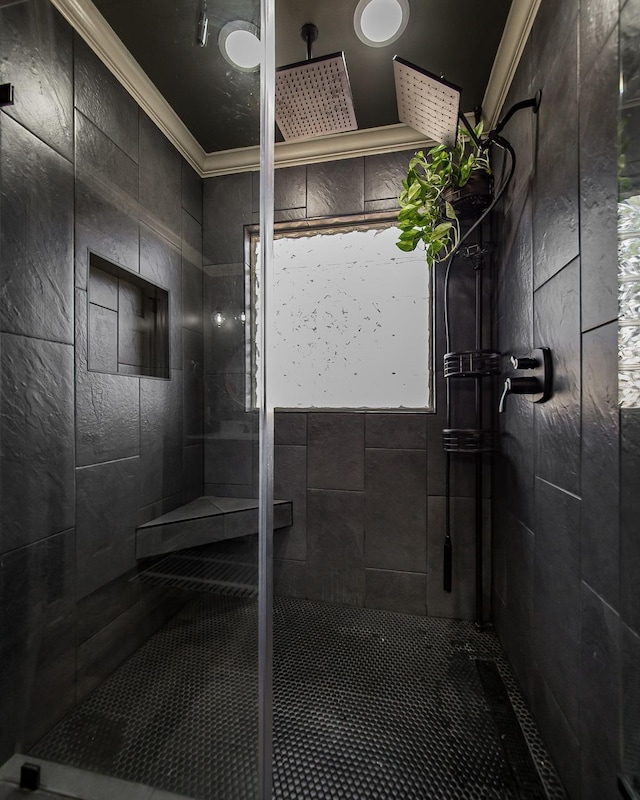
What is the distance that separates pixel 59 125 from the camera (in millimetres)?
832

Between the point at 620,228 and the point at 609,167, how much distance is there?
0.14 m

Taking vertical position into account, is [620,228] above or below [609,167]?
below

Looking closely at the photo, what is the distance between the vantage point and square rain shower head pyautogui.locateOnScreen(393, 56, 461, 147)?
1.10 metres

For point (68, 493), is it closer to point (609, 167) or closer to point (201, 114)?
point (201, 114)

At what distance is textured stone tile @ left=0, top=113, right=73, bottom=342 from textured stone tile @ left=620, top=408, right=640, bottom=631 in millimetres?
1151

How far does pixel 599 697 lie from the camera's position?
2.18ft

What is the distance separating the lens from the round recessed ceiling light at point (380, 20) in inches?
42.7

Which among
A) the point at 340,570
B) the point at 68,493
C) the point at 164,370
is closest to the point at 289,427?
the point at 340,570

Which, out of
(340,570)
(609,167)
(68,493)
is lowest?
(340,570)

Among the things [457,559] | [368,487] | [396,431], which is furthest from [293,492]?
[457,559]

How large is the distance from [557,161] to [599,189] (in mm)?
270

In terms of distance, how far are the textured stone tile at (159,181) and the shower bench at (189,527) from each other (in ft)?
2.33

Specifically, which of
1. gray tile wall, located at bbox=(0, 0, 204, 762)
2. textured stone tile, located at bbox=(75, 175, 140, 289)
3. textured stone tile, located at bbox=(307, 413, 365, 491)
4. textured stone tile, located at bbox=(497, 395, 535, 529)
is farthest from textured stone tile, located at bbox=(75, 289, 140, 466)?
textured stone tile, located at bbox=(497, 395, 535, 529)

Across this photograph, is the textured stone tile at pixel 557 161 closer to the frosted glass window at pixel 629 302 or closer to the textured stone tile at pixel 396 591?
the frosted glass window at pixel 629 302
